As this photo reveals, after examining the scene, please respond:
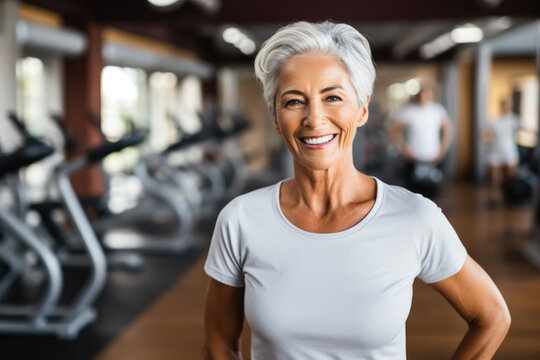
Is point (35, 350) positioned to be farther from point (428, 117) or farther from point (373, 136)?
point (373, 136)

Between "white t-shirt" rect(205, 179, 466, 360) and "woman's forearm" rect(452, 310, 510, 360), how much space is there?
110 millimetres

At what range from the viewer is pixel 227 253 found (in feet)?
3.32

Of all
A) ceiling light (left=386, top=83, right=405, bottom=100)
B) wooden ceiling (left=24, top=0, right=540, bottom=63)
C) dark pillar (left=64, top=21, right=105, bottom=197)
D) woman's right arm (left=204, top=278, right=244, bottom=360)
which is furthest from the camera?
ceiling light (left=386, top=83, right=405, bottom=100)

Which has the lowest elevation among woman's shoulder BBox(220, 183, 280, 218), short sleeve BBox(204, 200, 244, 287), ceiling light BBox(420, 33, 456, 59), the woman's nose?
short sleeve BBox(204, 200, 244, 287)

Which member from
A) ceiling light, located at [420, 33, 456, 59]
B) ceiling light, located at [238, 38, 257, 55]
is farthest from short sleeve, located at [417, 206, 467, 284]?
ceiling light, located at [238, 38, 257, 55]

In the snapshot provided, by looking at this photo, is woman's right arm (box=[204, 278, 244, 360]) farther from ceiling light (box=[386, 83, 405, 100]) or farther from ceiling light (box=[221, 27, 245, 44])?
ceiling light (box=[386, 83, 405, 100])

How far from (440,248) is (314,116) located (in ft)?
0.93

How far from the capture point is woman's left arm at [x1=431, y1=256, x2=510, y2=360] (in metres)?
0.97

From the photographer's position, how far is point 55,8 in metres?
5.90

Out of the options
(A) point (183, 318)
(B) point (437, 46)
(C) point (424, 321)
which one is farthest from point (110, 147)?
(B) point (437, 46)

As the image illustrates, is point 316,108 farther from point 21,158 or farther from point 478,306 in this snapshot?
point 21,158

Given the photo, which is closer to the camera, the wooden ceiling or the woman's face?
the woman's face

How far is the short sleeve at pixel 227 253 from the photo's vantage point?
1006 mm

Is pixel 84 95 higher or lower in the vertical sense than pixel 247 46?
lower
